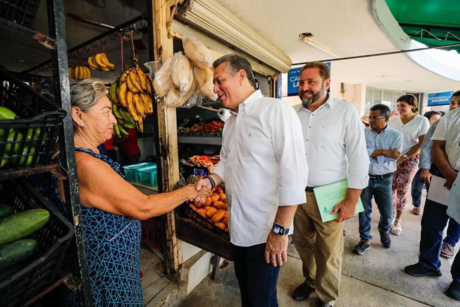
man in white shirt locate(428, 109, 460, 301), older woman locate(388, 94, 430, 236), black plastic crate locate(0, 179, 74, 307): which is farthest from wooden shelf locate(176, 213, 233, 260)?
older woman locate(388, 94, 430, 236)

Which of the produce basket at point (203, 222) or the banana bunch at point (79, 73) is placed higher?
the banana bunch at point (79, 73)

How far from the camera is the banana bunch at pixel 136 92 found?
1.93 m

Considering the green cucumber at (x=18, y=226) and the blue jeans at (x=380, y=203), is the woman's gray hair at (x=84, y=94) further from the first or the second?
the blue jeans at (x=380, y=203)

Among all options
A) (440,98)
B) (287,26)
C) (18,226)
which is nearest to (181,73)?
(18,226)

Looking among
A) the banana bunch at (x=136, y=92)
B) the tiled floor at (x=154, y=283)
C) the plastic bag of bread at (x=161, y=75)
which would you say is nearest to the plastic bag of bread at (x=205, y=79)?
the plastic bag of bread at (x=161, y=75)

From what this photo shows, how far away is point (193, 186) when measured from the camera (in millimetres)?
1526

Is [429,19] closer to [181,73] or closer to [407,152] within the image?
[407,152]

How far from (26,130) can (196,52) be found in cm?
146

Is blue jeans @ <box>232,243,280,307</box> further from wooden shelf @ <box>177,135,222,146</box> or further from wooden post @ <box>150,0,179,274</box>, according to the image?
wooden shelf @ <box>177,135,222,146</box>

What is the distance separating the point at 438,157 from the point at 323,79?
1576 millimetres

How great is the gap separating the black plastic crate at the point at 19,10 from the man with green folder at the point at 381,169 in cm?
342

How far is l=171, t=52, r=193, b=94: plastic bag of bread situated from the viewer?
5.69ft

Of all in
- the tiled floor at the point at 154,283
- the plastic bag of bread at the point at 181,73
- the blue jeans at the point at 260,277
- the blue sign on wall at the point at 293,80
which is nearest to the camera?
the blue jeans at the point at 260,277

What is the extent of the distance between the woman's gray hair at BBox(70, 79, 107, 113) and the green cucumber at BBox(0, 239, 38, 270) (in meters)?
0.77
